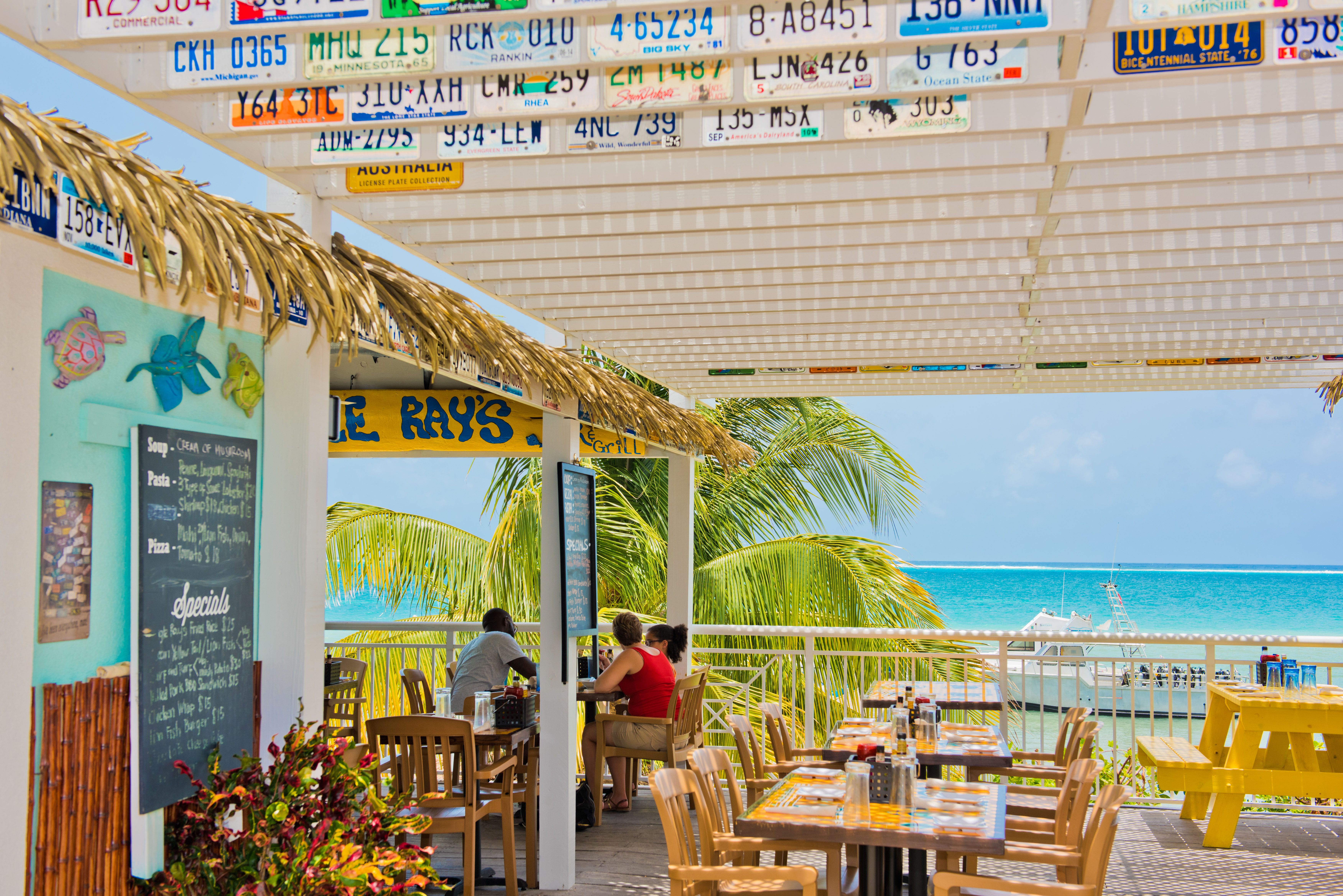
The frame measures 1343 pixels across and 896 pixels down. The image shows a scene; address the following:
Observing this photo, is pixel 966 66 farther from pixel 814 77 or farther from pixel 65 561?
pixel 65 561

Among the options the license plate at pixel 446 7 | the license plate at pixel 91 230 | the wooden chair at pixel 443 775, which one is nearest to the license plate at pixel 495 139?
the license plate at pixel 446 7

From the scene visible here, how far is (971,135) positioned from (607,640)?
6.79 m

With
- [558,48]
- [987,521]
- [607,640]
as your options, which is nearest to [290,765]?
[558,48]

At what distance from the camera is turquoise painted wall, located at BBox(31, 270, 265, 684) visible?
98.6 inches

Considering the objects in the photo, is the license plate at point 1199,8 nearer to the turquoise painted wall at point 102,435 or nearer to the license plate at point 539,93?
the license plate at point 539,93

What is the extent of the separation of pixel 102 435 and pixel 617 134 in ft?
5.65

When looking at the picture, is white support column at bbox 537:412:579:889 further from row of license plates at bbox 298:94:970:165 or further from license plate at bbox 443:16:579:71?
license plate at bbox 443:16:579:71

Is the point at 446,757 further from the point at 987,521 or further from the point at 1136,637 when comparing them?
the point at 987,521

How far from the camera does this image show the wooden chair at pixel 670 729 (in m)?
6.81

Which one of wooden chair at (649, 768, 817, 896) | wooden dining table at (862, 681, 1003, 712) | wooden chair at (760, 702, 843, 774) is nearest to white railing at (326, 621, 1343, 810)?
wooden dining table at (862, 681, 1003, 712)

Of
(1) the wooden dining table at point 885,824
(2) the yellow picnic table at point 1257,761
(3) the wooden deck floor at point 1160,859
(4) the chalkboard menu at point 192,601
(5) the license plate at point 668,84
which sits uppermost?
(5) the license plate at point 668,84

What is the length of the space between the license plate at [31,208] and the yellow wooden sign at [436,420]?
160 inches

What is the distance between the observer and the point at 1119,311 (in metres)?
5.86

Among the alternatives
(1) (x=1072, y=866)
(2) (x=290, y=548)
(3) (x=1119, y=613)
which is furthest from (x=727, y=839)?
(3) (x=1119, y=613)
